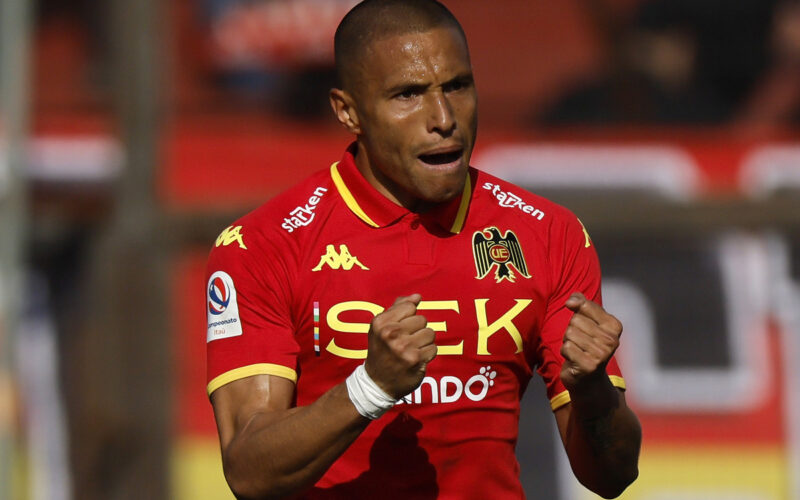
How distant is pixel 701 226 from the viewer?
7148mm

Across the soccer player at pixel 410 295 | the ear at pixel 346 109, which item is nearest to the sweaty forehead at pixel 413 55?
the soccer player at pixel 410 295

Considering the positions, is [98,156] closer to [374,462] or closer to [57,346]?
[57,346]

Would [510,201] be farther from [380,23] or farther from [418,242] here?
[380,23]

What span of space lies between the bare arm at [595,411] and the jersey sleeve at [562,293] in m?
0.09

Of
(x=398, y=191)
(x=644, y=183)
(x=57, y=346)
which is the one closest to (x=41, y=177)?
(x=57, y=346)

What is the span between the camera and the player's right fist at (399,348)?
301 centimetres

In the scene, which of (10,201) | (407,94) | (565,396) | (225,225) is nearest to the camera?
(407,94)

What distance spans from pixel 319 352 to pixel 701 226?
13.8 ft

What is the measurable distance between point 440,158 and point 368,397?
677mm

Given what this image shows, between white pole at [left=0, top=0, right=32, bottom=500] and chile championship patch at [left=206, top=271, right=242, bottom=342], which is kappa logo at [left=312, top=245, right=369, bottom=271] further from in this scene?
white pole at [left=0, top=0, right=32, bottom=500]

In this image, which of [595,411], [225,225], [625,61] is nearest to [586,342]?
[595,411]

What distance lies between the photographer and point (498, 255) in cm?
345

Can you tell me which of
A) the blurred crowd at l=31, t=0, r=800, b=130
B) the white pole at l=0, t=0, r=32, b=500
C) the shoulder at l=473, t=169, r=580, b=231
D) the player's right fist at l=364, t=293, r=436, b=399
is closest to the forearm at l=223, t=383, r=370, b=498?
the player's right fist at l=364, t=293, r=436, b=399

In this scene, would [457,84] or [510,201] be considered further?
[510,201]
